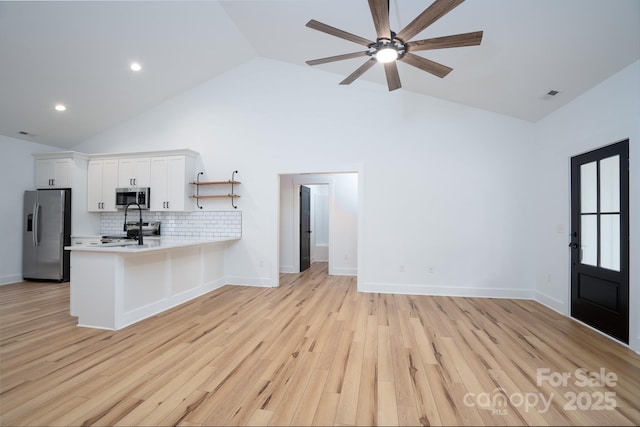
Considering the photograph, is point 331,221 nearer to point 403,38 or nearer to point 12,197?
point 403,38

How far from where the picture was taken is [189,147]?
512 centimetres

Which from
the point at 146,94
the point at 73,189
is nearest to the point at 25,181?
the point at 73,189

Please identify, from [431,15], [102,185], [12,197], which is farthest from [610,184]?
[12,197]

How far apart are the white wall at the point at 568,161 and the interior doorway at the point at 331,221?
311 centimetres

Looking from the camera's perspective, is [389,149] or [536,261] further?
[389,149]

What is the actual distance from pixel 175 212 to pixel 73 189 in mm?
1989

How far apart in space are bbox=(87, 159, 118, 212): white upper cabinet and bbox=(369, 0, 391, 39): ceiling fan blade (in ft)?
17.6

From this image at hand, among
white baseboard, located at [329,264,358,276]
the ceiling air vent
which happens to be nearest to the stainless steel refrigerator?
white baseboard, located at [329,264,358,276]

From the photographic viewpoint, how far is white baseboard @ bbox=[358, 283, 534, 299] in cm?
409

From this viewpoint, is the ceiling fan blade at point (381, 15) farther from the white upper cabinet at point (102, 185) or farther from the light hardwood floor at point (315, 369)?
the white upper cabinet at point (102, 185)

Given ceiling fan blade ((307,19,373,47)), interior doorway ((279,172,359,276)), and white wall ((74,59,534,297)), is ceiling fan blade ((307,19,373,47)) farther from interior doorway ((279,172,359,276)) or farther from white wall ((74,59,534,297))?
interior doorway ((279,172,359,276))

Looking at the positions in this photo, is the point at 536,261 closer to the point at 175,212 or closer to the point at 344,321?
the point at 344,321

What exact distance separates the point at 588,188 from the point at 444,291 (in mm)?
2212

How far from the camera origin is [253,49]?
465cm
